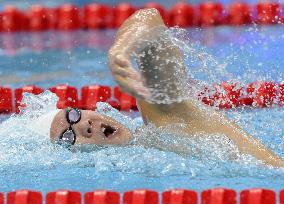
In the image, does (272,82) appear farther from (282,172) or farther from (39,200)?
(39,200)

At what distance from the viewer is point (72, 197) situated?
9.50 ft

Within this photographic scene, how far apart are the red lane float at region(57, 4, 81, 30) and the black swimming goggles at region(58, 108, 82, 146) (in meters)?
2.98

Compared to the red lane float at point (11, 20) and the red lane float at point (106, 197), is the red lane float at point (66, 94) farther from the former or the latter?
the red lane float at point (106, 197)

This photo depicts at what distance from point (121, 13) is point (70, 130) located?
9.80 ft

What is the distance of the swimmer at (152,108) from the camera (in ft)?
9.05

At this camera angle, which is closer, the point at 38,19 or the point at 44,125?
the point at 44,125

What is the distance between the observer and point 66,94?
4.72 m

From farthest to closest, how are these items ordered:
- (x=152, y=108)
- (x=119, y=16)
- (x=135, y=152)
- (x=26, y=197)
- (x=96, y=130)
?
(x=119, y=16) < (x=135, y=152) < (x=96, y=130) < (x=152, y=108) < (x=26, y=197)

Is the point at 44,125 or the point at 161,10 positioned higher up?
the point at 44,125

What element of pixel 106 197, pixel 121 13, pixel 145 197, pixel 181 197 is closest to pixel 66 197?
pixel 106 197

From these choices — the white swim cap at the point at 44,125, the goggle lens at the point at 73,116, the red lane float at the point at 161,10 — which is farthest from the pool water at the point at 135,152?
the red lane float at the point at 161,10

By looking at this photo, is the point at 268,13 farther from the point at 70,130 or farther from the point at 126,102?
the point at 70,130

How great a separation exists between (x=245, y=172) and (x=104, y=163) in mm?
612

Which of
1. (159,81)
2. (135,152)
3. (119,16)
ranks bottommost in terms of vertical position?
(119,16)
